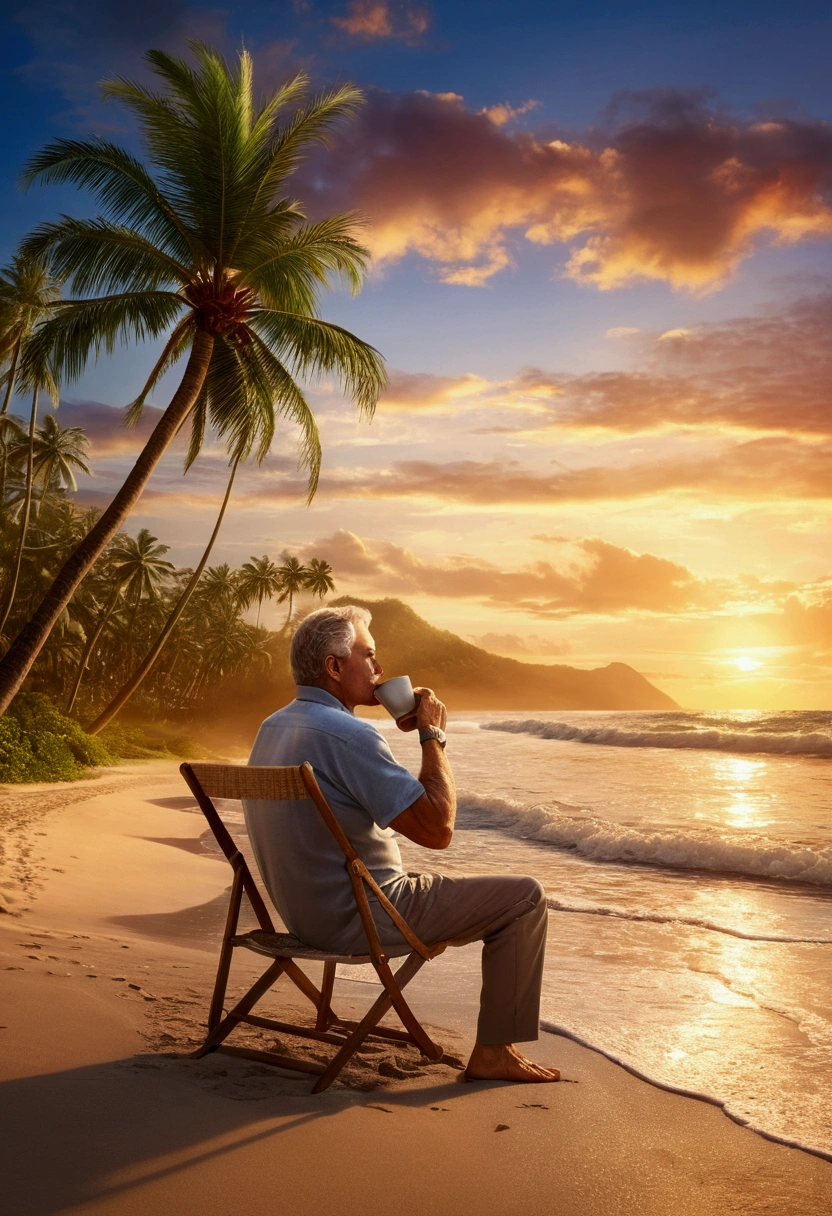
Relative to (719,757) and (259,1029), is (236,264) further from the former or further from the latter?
(719,757)

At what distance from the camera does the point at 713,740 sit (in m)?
32.9

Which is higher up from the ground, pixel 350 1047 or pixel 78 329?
pixel 78 329

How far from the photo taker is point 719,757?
28188mm

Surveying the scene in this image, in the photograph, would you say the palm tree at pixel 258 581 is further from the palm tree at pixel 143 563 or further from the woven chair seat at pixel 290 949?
the woven chair seat at pixel 290 949

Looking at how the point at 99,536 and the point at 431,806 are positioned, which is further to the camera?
the point at 99,536

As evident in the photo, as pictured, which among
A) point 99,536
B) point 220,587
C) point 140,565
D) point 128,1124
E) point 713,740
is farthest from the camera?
point 220,587

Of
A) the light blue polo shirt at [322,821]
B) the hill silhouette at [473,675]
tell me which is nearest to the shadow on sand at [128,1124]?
the light blue polo shirt at [322,821]

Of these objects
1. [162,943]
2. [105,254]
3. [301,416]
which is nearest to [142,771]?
[301,416]

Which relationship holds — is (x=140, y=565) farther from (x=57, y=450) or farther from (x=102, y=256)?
(x=102, y=256)

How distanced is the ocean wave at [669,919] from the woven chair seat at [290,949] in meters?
4.16

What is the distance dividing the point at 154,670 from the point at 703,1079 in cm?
6242

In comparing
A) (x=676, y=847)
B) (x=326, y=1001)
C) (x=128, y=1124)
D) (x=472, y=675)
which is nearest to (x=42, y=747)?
(x=676, y=847)

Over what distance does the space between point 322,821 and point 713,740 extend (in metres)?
32.0

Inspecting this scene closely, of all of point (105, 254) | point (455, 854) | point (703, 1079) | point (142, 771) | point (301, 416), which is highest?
point (105, 254)
